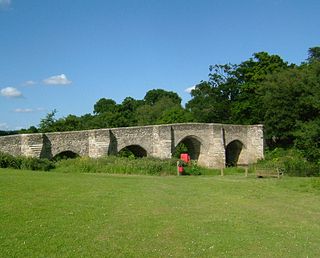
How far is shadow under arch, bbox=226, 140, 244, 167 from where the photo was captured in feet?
131

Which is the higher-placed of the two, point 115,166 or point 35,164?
point 35,164

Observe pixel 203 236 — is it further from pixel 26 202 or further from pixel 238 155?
pixel 238 155

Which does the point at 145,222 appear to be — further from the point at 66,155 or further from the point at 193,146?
the point at 193,146

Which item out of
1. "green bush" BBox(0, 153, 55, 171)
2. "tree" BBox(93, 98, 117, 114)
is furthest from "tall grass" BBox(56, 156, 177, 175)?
"tree" BBox(93, 98, 117, 114)

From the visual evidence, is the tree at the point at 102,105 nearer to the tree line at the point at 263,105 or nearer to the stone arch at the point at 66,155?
the tree line at the point at 263,105

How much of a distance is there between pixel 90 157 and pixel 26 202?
1589 cm

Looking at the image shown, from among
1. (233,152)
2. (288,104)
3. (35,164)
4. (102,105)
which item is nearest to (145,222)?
(35,164)

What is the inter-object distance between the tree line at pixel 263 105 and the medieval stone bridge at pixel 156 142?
2.88 metres

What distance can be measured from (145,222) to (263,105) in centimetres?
3373

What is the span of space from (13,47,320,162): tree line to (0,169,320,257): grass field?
57.8 ft

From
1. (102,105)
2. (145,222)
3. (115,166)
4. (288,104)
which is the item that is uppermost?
(102,105)

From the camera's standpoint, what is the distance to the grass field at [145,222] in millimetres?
7477

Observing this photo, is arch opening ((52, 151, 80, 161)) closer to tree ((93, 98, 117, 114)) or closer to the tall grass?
the tall grass

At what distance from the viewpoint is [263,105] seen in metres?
41.5
